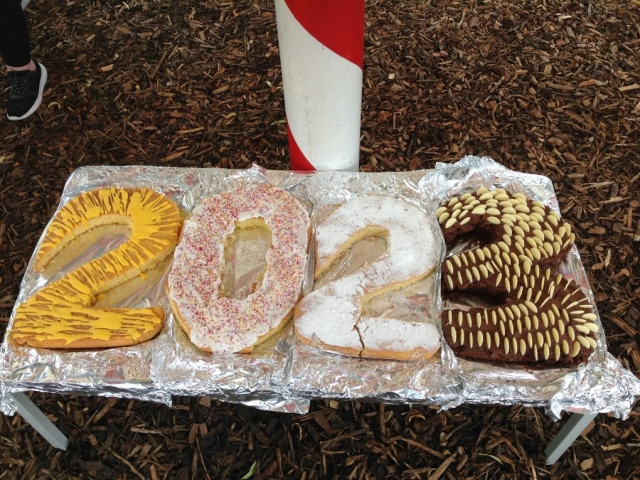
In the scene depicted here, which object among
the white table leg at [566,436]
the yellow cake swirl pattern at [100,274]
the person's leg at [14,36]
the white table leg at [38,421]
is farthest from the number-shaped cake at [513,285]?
the person's leg at [14,36]

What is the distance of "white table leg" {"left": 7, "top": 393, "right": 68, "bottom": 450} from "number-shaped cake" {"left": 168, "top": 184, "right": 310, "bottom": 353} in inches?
29.1

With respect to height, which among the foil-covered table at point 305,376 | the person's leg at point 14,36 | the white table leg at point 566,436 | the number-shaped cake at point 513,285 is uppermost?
the person's leg at point 14,36

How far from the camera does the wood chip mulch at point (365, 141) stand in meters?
2.64

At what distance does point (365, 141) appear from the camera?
3908 mm

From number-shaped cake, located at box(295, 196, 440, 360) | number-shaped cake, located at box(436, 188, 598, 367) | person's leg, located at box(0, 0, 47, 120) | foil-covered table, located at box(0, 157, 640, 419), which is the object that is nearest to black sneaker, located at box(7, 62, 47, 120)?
person's leg, located at box(0, 0, 47, 120)

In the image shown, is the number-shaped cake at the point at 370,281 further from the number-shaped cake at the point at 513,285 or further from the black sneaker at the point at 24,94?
the black sneaker at the point at 24,94

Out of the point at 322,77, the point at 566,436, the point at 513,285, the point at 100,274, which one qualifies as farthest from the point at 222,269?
the point at 566,436

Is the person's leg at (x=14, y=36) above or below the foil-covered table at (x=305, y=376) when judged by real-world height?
above

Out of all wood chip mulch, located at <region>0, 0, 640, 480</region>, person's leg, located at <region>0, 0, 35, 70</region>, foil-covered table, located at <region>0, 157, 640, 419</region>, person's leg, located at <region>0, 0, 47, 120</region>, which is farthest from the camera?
person's leg, located at <region>0, 0, 47, 120</region>

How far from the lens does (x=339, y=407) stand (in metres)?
2.76

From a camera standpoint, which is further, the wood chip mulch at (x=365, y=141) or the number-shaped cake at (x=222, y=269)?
the wood chip mulch at (x=365, y=141)

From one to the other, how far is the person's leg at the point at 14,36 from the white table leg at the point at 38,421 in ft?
8.98

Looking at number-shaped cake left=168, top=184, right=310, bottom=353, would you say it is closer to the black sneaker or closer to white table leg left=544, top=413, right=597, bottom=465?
white table leg left=544, top=413, right=597, bottom=465

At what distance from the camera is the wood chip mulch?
2641 millimetres
